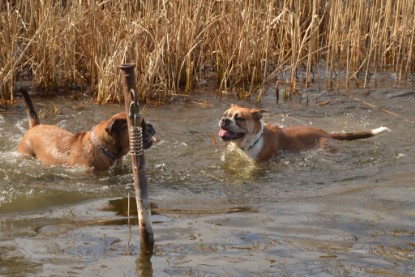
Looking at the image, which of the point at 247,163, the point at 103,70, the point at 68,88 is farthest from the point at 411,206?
the point at 68,88

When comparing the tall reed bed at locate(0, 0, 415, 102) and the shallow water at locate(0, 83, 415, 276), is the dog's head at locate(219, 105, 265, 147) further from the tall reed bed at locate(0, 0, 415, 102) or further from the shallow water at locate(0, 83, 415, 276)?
the tall reed bed at locate(0, 0, 415, 102)

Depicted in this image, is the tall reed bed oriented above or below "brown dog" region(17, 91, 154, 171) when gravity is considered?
above

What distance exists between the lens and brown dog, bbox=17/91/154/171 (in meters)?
7.25

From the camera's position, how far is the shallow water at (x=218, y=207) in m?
5.07

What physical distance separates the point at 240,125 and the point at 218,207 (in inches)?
62.5

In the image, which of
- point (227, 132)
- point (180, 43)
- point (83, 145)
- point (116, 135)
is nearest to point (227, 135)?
point (227, 132)

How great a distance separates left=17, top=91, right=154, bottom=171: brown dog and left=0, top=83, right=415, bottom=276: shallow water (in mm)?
114

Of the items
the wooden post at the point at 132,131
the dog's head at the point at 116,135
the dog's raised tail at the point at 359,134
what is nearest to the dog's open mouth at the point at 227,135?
the dog's head at the point at 116,135

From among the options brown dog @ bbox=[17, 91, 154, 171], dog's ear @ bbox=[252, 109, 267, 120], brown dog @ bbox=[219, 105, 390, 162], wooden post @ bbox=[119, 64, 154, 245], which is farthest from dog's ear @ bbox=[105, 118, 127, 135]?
wooden post @ bbox=[119, 64, 154, 245]

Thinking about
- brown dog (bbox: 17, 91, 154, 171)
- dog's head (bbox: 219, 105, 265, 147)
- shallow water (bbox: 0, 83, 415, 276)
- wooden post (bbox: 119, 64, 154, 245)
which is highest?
wooden post (bbox: 119, 64, 154, 245)

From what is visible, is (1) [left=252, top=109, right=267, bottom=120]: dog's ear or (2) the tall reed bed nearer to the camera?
(1) [left=252, top=109, right=267, bottom=120]: dog's ear

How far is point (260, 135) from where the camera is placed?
7957 mm

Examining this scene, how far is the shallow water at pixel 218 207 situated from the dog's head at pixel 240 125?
0.89 ft

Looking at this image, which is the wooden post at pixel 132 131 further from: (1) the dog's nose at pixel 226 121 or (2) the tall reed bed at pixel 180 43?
(2) the tall reed bed at pixel 180 43
